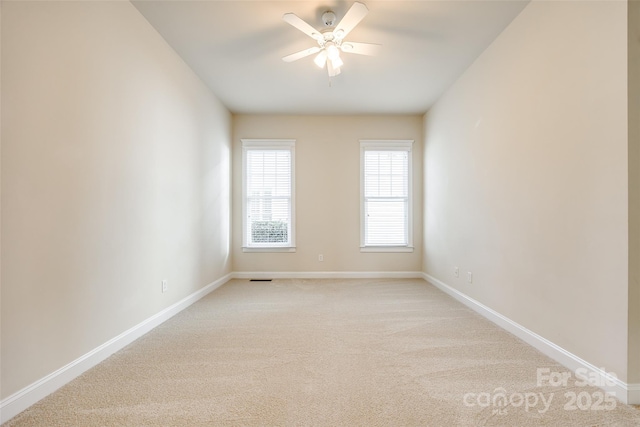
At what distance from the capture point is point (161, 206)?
10.1 ft

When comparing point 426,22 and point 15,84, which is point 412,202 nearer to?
point 426,22

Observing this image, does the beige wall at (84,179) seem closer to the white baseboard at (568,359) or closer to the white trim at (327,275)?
the white trim at (327,275)

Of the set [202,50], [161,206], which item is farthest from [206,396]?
[202,50]

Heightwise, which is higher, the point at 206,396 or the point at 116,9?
the point at 116,9

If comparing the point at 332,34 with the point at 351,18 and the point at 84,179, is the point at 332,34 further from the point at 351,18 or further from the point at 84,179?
the point at 84,179

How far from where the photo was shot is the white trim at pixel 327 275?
5.38 meters

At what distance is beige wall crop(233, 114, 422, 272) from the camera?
17.8ft

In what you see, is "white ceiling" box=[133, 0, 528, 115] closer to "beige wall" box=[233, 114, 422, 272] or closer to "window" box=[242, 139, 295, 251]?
"beige wall" box=[233, 114, 422, 272]

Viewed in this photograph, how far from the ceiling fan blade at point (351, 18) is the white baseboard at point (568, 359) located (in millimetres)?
2759

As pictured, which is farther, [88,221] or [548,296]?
[548,296]

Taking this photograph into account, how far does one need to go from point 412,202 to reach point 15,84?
4963 millimetres

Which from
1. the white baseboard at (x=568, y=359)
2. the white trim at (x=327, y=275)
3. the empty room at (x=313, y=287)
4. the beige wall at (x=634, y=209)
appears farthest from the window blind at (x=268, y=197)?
the beige wall at (x=634, y=209)

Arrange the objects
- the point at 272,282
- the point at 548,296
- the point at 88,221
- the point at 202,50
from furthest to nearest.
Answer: the point at 272,282 < the point at 202,50 < the point at 548,296 < the point at 88,221

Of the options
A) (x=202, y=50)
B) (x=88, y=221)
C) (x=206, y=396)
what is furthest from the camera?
(x=202, y=50)
